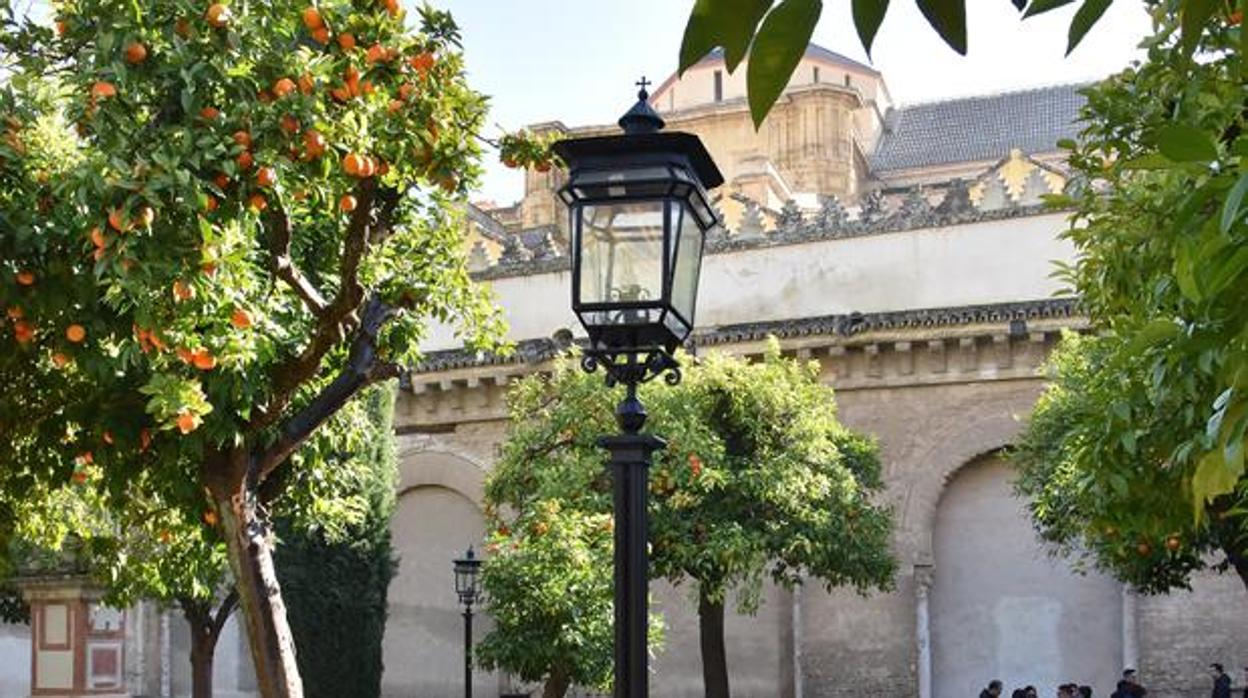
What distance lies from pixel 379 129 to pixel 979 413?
1782 cm

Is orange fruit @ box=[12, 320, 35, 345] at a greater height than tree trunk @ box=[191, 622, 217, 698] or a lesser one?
greater

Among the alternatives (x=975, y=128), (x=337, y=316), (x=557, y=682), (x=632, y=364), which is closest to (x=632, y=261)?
(x=632, y=364)

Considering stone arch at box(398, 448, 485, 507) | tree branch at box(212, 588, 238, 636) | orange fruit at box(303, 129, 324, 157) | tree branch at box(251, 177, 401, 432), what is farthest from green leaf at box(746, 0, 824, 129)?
stone arch at box(398, 448, 485, 507)

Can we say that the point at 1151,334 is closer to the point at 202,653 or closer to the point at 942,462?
the point at 202,653

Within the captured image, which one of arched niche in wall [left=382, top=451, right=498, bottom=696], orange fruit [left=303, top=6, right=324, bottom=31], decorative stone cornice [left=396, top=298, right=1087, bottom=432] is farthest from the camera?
arched niche in wall [left=382, top=451, right=498, bottom=696]

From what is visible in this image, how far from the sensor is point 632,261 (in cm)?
682

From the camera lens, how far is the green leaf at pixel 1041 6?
214 centimetres

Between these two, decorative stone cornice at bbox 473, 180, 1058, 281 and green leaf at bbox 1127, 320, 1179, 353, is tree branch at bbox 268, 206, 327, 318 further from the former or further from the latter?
decorative stone cornice at bbox 473, 180, 1058, 281

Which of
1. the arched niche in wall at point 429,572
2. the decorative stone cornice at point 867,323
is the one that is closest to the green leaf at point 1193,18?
the decorative stone cornice at point 867,323

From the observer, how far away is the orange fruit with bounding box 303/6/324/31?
26.3ft

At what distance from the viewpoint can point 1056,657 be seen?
24703 millimetres

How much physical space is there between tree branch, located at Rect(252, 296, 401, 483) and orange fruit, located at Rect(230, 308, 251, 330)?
1.11m

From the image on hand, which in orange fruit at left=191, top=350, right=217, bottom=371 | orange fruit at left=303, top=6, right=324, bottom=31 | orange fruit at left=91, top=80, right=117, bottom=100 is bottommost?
orange fruit at left=191, top=350, right=217, bottom=371

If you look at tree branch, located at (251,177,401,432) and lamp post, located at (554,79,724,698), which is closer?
lamp post, located at (554,79,724,698)
